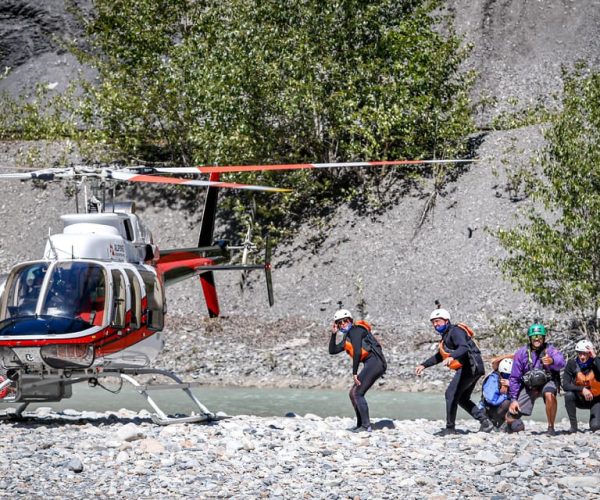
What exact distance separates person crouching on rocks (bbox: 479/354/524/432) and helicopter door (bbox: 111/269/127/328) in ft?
17.8

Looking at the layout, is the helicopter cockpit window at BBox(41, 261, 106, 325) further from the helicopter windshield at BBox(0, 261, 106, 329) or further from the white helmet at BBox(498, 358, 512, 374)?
the white helmet at BBox(498, 358, 512, 374)

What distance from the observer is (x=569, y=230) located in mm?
21906

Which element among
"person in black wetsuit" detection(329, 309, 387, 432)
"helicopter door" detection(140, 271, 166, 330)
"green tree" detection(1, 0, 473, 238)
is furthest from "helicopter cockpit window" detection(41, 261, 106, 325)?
"green tree" detection(1, 0, 473, 238)

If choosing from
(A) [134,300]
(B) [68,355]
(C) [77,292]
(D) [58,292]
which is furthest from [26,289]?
(A) [134,300]

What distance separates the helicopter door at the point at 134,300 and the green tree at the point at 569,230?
9885mm

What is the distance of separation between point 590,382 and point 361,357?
10.5ft

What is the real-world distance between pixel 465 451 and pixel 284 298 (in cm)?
1903

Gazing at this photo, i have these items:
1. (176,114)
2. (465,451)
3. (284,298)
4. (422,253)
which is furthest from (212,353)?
(465,451)

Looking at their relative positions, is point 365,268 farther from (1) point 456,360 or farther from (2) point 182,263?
(1) point 456,360

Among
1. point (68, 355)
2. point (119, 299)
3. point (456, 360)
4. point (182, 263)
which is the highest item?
point (182, 263)

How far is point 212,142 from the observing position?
3164 centimetres

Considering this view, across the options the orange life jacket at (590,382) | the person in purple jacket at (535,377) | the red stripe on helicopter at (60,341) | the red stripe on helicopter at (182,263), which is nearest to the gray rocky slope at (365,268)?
the red stripe on helicopter at (182,263)

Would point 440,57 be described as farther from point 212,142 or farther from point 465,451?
point 465,451

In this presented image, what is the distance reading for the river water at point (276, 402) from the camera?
738 inches
